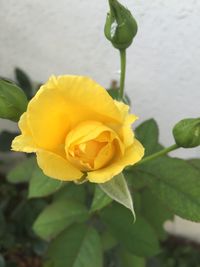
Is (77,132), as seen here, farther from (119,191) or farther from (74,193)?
(74,193)

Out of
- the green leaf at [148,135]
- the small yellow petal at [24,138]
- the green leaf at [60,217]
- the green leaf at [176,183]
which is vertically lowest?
the green leaf at [60,217]

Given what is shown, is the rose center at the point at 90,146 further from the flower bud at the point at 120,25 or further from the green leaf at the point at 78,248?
the green leaf at the point at 78,248

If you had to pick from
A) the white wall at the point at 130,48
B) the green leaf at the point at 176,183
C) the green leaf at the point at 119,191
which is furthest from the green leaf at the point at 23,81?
the green leaf at the point at 119,191

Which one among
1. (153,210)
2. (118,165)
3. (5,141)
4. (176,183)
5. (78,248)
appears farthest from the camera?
(5,141)

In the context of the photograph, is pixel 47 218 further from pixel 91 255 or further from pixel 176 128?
pixel 176 128

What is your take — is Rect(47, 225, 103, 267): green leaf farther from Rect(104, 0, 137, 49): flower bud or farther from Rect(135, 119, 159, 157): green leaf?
Rect(104, 0, 137, 49): flower bud

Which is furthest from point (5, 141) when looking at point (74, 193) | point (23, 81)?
point (74, 193)

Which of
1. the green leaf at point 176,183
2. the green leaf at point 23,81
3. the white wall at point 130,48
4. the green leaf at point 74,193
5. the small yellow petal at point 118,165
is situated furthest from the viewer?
the green leaf at point 23,81
